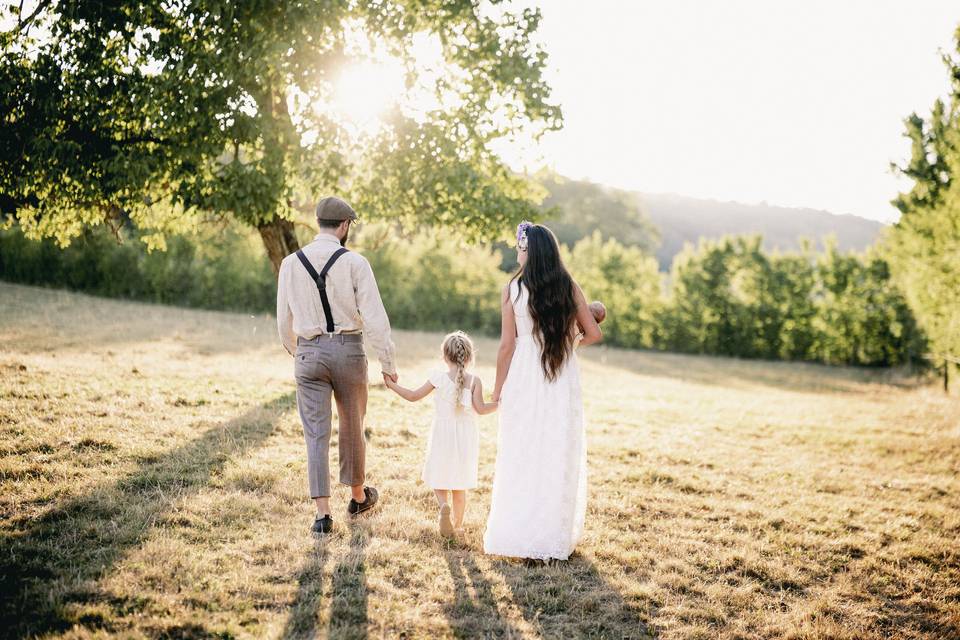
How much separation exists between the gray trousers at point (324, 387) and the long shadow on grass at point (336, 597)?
60 cm

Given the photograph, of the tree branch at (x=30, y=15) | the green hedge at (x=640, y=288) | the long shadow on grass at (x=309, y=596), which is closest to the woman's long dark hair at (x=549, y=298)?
the long shadow on grass at (x=309, y=596)

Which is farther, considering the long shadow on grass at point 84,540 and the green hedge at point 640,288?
the green hedge at point 640,288

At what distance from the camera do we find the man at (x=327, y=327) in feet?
16.0

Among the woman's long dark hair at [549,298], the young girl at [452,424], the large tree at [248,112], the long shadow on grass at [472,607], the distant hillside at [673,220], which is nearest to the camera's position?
the long shadow on grass at [472,607]

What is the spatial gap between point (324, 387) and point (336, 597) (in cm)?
163

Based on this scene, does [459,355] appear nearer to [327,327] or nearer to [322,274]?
[327,327]

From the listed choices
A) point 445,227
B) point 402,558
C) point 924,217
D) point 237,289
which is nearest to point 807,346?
point 924,217

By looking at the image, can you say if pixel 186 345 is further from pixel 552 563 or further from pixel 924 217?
pixel 924 217

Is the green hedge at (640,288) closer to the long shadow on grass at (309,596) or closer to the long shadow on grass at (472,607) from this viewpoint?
the long shadow on grass at (309,596)

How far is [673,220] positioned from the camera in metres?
102

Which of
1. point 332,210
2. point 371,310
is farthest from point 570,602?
point 332,210

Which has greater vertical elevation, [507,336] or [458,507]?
[507,336]

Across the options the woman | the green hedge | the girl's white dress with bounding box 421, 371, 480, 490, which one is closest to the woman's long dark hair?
the woman

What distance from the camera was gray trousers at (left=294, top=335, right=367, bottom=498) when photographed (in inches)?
195
